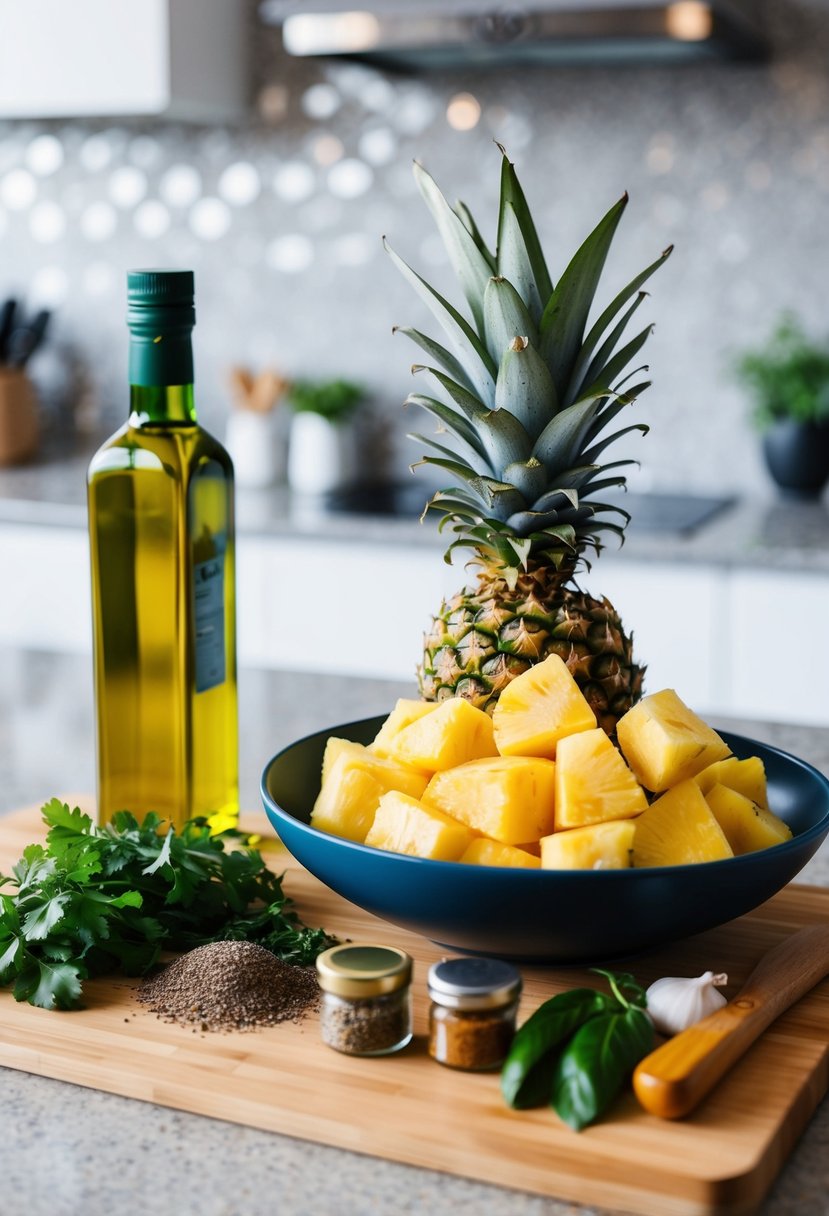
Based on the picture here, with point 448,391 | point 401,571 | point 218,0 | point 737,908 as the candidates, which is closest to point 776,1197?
point 737,908

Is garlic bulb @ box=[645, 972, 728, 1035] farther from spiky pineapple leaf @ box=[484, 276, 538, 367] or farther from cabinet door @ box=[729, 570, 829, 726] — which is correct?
cabinet door @ box=[729, 570, 829, 726]

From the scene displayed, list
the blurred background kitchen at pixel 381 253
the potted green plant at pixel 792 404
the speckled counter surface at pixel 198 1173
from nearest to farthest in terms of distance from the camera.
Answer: the speckled counter surface at pixel 198 1173 → the blurred background kitchen at pixel 381 253 → the potted green plant at pixel 792 404

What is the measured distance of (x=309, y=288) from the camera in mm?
3504

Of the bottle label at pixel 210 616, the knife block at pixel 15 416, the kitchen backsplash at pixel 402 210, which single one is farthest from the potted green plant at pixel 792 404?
the bottle label at pixel 210 616

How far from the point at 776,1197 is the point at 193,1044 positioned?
352 millimetres

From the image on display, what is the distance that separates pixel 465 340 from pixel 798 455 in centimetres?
203

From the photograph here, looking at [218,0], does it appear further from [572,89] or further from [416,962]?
[416,962]

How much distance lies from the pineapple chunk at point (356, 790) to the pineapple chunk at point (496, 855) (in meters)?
0.09

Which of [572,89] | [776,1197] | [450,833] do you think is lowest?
[776,1197]

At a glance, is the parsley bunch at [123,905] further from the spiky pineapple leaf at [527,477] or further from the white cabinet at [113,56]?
the white cabinet at [113,56]

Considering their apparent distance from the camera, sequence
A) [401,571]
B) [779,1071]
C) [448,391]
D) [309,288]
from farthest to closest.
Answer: [309,288], [401,571], [448,391], [779,1071]

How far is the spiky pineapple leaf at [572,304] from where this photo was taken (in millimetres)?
1067

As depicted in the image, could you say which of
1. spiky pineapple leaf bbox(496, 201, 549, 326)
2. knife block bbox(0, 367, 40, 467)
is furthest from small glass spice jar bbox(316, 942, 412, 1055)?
knife block bbox(0, 367, 40, 467)

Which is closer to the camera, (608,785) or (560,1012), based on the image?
(560,1012)
